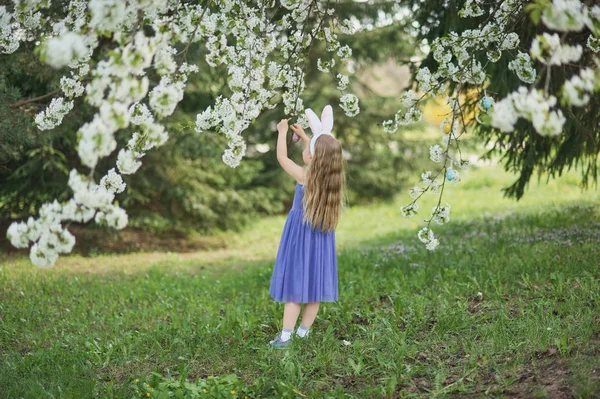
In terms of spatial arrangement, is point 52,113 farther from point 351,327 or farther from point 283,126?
point 351,327

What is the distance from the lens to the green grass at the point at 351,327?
357 cm

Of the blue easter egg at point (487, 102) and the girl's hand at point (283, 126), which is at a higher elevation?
the blue easter egg at point (487, 102)

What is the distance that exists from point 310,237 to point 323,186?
1.22ft

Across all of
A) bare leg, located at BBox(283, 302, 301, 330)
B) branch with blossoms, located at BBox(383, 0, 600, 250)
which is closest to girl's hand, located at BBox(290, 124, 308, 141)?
branch with blossoms, located at BBox(383, 0, 600, 250)

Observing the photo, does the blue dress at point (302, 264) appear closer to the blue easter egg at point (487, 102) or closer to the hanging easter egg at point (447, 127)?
the hanging easter egg at point (447, 127)

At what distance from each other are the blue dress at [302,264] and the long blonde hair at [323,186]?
77 mm

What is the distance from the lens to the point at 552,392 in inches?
126

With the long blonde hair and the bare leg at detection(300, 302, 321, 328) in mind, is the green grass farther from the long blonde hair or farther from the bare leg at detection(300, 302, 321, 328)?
the long blonde hair

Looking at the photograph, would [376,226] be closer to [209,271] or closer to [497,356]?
[209,271]

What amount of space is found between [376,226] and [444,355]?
659 centimetres

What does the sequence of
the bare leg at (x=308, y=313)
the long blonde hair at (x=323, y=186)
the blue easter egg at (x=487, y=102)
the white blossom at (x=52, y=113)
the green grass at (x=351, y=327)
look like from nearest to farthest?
the green grass at (x=351, y=327) → the blue easter egg at (x=487, y=102) → the white blossom at (x=52, y=113) → the long blonde hair at (x=323, y=186) → the bare leg at (x=308, y=313)

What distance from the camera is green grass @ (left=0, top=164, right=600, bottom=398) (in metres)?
Answer: 3.57

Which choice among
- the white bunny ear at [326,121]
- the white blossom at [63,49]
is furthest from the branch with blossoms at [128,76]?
the white bunny ear at [326,121]

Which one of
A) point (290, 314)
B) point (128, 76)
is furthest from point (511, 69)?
point (128, 76)
